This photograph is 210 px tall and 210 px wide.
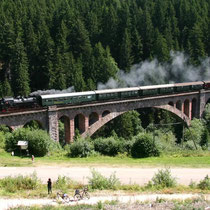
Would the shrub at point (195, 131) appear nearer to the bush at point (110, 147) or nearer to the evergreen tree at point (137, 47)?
the bush at point (110, 147)

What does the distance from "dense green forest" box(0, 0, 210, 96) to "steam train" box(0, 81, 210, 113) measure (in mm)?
12129

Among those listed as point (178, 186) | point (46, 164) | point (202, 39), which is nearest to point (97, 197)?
point (178, 186)

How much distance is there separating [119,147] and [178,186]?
38.8ft

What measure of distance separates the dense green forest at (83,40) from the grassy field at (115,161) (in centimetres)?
2532

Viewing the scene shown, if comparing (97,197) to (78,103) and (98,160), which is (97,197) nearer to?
(98,160)

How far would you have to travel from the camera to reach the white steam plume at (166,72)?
65750 mm

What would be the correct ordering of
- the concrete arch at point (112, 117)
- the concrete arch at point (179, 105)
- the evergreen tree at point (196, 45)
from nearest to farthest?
the concrete arch at point (112, 117) < the concrete arch at point (179, 105) < the evergreen tree at point (196, 45)

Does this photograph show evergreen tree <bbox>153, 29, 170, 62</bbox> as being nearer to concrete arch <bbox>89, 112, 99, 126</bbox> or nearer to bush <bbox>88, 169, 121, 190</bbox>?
concrete arch <bbox>89, 112, 99, 126</bbox>

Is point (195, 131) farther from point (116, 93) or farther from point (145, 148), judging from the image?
point (145, 148)

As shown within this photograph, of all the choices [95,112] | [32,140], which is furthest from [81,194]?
[95,112]

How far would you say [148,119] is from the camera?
58.1 meters

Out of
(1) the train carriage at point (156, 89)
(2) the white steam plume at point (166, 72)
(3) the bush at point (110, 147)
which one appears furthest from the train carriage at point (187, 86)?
(3) the bush at point (110, 147)

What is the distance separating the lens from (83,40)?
67125 millimetres

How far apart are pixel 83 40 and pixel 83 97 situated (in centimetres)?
3089
